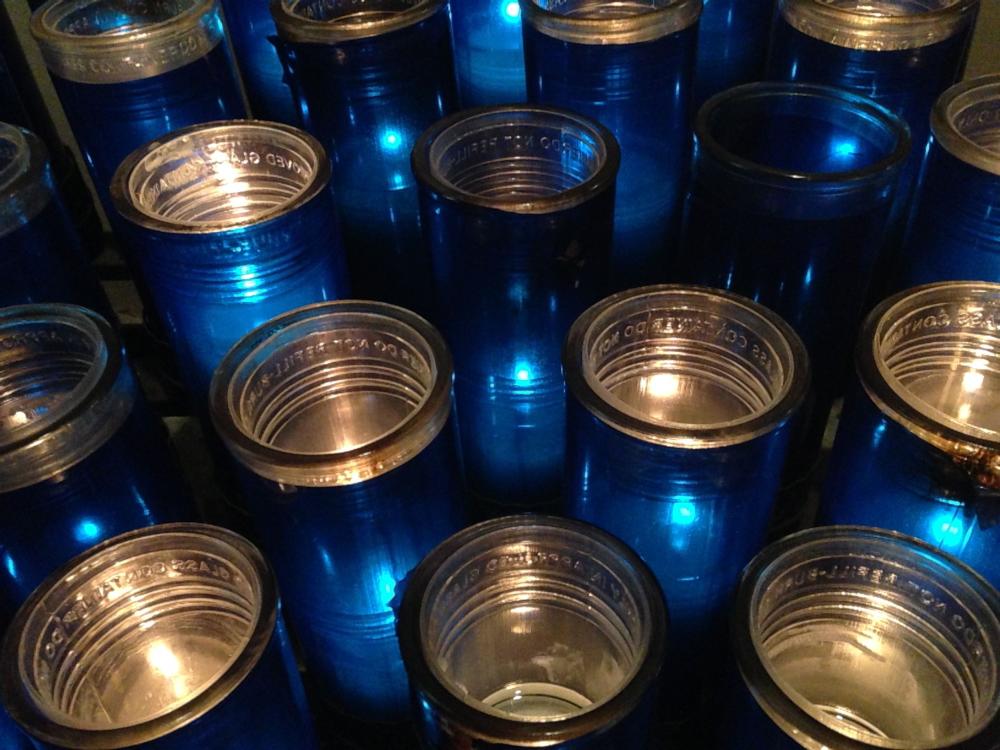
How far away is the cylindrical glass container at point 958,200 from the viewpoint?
0.69 meters

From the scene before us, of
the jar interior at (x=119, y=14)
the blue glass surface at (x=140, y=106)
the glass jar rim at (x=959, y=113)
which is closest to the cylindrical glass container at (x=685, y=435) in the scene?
the glass jar rim at (x=959, y=113)

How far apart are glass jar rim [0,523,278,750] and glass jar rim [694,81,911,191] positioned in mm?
426

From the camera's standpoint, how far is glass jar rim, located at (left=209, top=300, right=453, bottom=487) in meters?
0.55

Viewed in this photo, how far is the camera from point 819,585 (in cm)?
57

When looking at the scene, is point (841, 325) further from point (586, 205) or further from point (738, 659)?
point (738, 659)

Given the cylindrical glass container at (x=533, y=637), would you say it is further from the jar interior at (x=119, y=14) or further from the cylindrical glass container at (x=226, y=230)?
the jar interior at (x=119, y=14)

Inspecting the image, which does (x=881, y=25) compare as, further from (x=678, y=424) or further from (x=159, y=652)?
(x=159, y=652)

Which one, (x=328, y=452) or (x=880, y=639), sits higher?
(x=328, y=452)

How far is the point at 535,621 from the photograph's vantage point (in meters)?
0.61

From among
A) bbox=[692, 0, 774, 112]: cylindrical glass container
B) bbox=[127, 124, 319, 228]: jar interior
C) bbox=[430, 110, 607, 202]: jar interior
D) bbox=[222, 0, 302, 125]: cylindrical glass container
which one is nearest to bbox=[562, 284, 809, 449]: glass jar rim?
bbox=[430, 110, 607, 202]: jar interior

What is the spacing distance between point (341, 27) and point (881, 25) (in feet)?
1.44

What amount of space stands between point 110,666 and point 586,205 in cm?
43

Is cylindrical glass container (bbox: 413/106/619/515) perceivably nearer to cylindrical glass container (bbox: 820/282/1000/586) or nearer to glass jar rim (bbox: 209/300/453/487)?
glass jar rim (bbox: 209/300/453/487)

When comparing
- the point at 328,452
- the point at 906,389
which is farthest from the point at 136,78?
the point at 906,389
